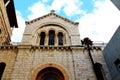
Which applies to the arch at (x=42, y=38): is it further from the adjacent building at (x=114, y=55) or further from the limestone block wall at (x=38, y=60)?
the adjacent building at (x=114, y=55)

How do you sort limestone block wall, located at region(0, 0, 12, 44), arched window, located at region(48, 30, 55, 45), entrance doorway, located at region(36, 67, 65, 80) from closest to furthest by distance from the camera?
entrance doorway, located at region(36, 67, 65, 80) → arched window, located at region(48, 30, 55, 45) → limestone block wall, located at region(0, 0, 12, 44)

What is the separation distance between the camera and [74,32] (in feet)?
63.2

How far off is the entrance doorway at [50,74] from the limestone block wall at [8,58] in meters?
2.86

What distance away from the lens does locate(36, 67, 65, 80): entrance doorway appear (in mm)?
14898

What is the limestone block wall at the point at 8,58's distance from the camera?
47.7ft

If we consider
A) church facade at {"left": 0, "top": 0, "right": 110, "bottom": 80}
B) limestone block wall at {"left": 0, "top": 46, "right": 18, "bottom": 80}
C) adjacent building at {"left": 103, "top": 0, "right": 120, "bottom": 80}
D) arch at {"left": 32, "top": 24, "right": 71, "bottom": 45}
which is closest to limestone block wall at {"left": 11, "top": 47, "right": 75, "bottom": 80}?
church facade at {"left": 0, "top": 0, "right": 110, "bottom": 80}

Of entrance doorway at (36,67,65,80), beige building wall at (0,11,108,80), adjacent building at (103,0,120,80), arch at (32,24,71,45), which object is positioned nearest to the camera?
adjacent building at (103,0,120,80)

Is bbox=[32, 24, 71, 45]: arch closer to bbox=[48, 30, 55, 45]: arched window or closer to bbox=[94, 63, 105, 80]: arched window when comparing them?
bbox=[48, 30, 55, 45]: arched window

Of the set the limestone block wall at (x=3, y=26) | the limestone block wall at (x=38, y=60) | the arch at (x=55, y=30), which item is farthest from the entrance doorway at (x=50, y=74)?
the limestone block wall at (x=3, y=26)

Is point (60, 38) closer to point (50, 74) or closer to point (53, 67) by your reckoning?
point (53, 67)

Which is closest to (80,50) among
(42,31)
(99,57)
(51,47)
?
(99,57)

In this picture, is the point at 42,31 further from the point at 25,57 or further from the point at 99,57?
the point at 99,57

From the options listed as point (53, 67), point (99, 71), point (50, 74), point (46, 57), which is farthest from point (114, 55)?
point (46, 57)

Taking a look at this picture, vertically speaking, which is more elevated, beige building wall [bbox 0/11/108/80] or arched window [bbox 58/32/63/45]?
arched window [bbox 58/32/63/45]
